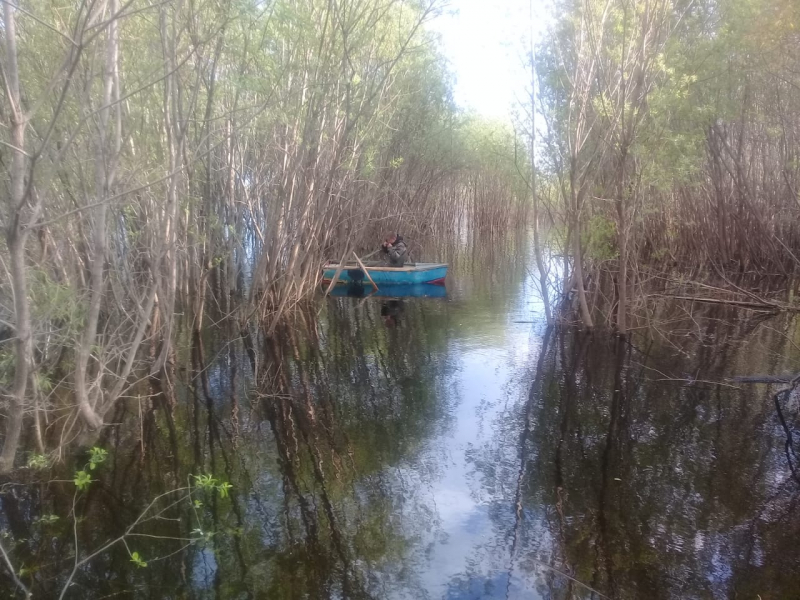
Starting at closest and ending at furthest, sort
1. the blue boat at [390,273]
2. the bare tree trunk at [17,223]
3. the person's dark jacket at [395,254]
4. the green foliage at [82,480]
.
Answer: the bare tree trunk at [17,223]
the green foliage at [82,480]
the blue boat at [390,273]
the person's dark jacket at [395,254]

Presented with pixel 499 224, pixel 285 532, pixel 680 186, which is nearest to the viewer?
pixel 285 532

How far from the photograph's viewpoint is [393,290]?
1359 centimetres

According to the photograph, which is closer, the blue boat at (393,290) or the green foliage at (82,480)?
the green foliage at (82,480)

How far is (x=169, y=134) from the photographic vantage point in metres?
4.97

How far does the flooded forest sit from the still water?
0.03 m

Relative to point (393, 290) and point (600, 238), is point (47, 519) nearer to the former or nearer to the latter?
point (600, 238)

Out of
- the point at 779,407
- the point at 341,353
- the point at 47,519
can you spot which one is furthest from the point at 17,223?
the point at 779,407

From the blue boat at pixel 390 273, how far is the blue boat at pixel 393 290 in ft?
0.42

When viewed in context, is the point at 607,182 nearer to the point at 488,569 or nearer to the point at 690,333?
the point at 690,333

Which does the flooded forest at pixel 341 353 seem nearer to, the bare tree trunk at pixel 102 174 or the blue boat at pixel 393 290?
the bare tree trunk at pixel 102 174

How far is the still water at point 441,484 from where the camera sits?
3408 millimetres

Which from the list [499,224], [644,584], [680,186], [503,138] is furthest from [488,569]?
[499,224]

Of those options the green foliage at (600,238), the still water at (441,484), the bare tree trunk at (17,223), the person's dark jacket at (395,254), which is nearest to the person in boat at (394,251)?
the person's dark jacket at (395,254)

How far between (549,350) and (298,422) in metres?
4.06
